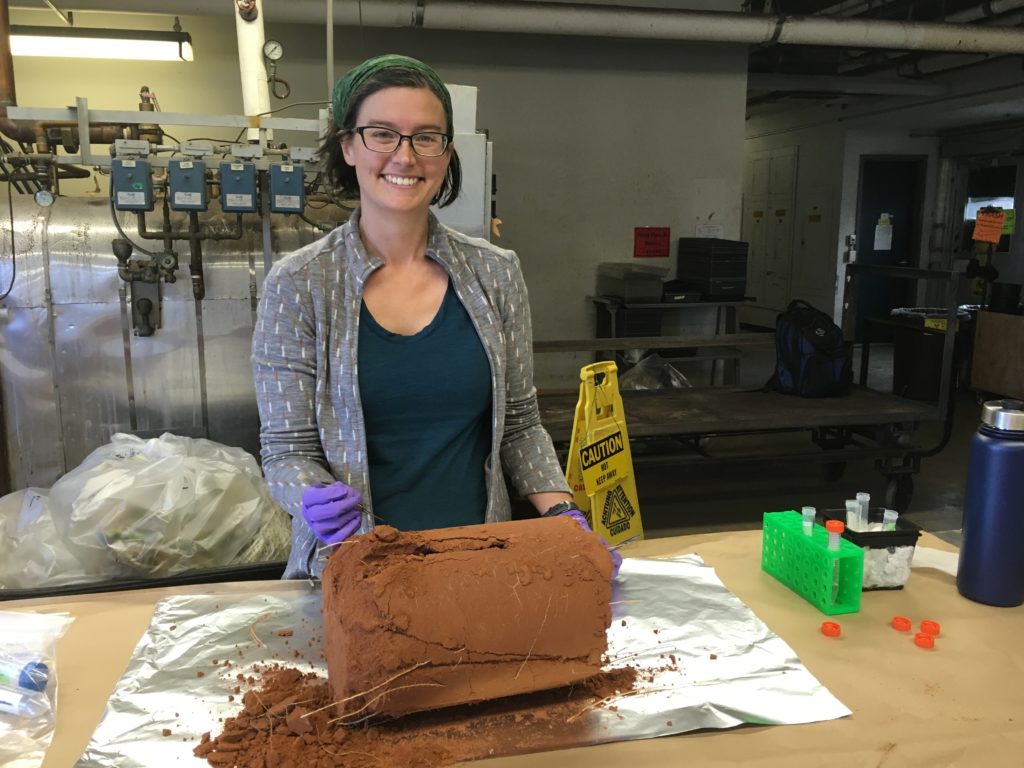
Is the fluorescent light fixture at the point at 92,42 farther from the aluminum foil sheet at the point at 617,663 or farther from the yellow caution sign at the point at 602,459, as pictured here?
the aluminum foil sheet at the point at 617,663

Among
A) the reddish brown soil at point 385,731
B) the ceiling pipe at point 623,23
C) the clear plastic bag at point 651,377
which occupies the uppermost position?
the ceiling pipe at point 623,23

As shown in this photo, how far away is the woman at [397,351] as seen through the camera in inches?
44.0

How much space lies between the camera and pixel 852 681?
3.22 feet

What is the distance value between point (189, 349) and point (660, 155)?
11.2ft

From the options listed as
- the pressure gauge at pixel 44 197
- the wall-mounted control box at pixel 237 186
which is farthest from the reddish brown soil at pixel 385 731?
the pressure gauge at pixel 44 197

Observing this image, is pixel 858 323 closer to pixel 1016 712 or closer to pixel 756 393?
pixel 756 393

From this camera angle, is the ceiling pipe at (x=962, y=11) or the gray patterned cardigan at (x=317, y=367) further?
the ceiling pipe at (x=962, y=11)

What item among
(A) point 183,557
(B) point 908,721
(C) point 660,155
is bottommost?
(A) point 183,557

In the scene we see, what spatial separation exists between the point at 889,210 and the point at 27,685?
8468mm

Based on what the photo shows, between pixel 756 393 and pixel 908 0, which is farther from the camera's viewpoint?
pixel 908 0

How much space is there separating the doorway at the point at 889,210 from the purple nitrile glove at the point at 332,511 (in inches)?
300

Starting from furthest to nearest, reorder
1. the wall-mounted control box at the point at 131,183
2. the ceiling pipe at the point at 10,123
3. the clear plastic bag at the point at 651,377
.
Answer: the clear plastic bag at the point at 651,377 → the ceiling pipe at the point at 10,123 → the wall-mounted control box at the point at 131,183

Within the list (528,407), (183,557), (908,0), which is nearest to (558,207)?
(908,0)

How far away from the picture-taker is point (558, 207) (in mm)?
5082
